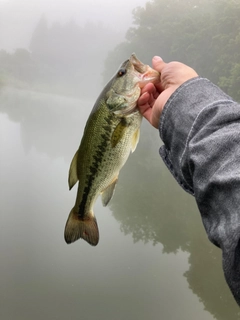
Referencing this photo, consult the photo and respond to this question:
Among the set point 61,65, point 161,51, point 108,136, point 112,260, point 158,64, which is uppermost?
point 158,64

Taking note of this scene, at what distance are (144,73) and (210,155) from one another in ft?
2.06

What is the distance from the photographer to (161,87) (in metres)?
1.07

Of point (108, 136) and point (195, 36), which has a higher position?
point (108, 136)

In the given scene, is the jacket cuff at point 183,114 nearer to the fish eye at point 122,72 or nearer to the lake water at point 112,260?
the fish eye at point 122,72

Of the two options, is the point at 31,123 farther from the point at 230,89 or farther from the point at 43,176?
the point at 230,89

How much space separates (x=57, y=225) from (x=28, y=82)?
2458cm

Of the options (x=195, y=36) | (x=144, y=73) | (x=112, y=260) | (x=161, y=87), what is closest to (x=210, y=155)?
(x=161, y=87)

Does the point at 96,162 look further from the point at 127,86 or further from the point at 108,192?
the point at 127,86

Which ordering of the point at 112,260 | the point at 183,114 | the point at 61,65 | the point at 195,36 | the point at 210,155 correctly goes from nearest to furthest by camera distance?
1. the point at 210,155
2. the point at 183,114
3. the point at 112,260
4. the point at 195,36
5. the point at 61,65

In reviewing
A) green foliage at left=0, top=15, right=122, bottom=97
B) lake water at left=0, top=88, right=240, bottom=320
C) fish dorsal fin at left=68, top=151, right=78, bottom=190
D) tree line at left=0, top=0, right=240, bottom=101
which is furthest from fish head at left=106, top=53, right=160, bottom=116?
green foliage at left=0, top=15, right=122, bottom=97

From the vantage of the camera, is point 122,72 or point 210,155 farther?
point 122,72

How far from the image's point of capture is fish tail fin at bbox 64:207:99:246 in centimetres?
122

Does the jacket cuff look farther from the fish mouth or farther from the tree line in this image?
the tree line

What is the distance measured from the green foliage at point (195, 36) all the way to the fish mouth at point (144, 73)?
8.02 metres
